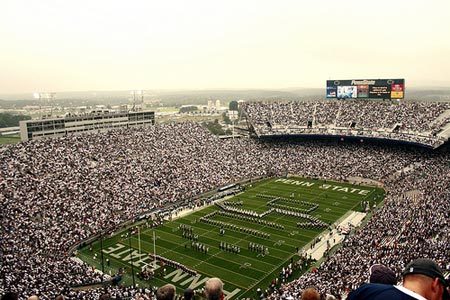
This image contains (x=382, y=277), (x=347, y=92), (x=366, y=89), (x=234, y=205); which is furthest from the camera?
(x=347, y=92)

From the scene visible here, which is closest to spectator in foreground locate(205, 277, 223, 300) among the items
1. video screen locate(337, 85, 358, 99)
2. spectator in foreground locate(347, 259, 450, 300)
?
spectator in foreground locate(347, 259, 450, 300)

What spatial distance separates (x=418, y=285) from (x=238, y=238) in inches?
1060

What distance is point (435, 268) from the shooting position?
2287 millimetres

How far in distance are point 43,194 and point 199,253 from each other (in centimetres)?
1486

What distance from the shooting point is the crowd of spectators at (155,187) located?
19.8 m

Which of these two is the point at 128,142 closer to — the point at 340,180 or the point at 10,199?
the point at 10,199

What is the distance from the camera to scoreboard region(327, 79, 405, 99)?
55375 millimetres

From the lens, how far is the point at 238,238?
28594mm

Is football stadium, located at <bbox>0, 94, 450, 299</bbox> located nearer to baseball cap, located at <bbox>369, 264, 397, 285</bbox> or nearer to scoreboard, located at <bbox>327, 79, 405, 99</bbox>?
scoreboard, located at <bbox>327, 79, 405, 99</bbox>

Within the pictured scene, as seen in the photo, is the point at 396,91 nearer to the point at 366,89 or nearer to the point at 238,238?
the point at 366,89

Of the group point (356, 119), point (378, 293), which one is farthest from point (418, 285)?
point (356, 119)

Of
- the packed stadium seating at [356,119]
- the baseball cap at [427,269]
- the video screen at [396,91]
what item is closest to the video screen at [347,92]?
the packed stadium seating at [356,119]

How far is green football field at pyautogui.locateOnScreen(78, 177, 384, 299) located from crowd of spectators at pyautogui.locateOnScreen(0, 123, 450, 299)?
2.38m

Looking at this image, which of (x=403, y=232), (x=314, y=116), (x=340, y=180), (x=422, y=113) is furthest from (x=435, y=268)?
(x=314, y=116)
